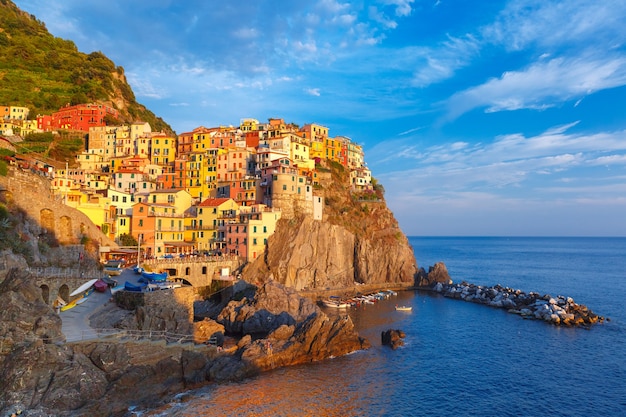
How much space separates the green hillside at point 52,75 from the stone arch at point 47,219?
60046 mm

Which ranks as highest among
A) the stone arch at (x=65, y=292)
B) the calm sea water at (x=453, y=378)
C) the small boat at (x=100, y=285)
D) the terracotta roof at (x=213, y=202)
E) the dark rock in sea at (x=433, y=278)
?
the terracotta roof at (x=213, y=202)

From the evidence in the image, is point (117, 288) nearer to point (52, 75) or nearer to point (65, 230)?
point (65, 230)

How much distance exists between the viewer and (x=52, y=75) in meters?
111

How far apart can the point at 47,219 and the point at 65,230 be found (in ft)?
8.20

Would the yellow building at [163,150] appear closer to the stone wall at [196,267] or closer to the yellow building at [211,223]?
the yellow building at [211,223]

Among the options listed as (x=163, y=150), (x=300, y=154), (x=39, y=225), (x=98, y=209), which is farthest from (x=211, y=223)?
(x=39, y=225)

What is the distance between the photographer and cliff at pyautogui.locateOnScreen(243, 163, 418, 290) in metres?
66.1

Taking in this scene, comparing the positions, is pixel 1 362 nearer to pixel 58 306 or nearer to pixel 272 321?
pixel 58 306

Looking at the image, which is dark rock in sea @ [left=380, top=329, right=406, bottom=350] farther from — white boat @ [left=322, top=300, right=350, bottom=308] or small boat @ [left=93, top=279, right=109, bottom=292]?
small boat @ [left=93, top=279, right=109, bottom=292]

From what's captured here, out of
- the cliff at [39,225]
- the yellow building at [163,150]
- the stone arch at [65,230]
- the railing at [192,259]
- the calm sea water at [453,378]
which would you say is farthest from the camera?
the yellow building at [163,150]

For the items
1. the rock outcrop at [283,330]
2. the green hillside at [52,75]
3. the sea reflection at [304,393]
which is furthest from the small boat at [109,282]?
the green hillside at [52,75]

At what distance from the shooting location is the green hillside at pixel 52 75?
323ft

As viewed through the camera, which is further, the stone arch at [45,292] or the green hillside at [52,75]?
the green hillside at [52,75]

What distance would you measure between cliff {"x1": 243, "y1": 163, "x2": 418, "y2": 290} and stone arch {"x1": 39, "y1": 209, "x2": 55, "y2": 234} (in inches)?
1004
